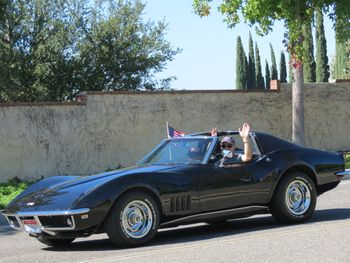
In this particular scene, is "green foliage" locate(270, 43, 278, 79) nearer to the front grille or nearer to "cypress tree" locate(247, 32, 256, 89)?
"cypress tree" locate(247, 32, 256, 89)

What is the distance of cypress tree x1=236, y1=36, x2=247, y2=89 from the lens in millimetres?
54256

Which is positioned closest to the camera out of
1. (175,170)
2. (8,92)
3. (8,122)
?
(175,170)

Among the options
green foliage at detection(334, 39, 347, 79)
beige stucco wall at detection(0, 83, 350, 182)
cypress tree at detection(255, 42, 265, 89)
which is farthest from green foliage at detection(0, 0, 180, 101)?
cypress tree at detection(255, 42, 265, 89)

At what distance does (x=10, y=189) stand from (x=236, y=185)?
988cm

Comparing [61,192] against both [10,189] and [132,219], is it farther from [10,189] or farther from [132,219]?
[10,189]

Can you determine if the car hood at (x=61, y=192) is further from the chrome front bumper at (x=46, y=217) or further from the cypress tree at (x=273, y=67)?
the cypress tree at (x=273, y=67)

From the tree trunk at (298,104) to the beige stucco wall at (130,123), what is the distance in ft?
6.97

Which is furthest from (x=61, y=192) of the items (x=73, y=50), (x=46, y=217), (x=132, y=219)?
(x=73, y=50)

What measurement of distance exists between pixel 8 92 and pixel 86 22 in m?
6.43

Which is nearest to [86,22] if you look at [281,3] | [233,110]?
[233,110]

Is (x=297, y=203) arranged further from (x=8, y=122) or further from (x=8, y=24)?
(x=8, y=24)

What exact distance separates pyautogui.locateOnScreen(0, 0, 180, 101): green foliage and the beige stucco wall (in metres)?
10.1

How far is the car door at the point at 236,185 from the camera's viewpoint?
843 cm

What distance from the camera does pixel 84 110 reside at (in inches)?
819
